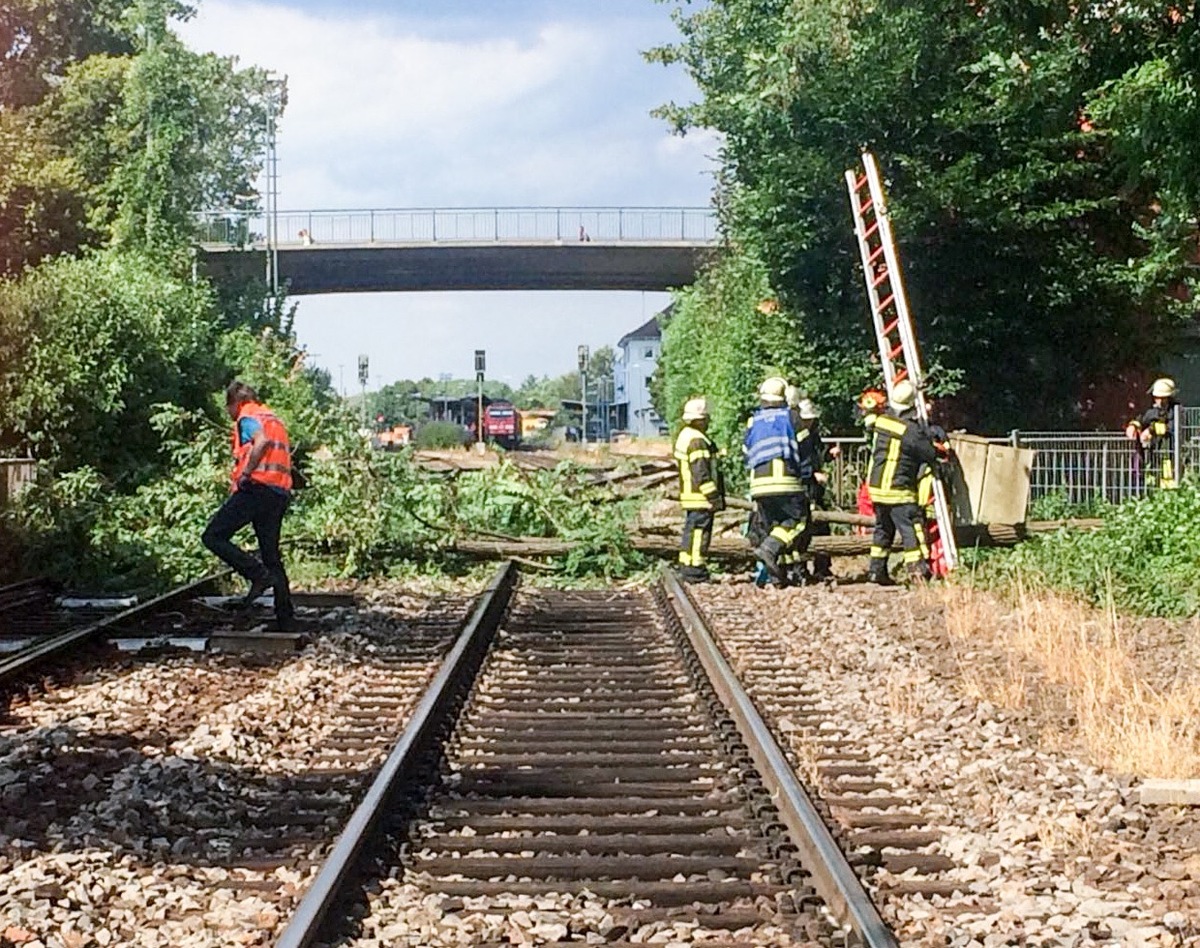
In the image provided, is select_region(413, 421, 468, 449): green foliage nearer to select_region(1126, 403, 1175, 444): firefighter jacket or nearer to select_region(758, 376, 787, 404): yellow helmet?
select_region(1126, 403, 1175, 444): firefighter jacket

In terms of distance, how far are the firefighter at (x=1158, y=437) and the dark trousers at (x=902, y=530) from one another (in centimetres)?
511

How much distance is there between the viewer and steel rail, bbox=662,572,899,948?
4.25 m

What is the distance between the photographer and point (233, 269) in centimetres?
4609

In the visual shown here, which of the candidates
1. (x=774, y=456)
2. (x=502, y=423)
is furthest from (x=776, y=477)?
(x=502, y=423)

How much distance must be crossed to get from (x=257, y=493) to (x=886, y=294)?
12.4 m

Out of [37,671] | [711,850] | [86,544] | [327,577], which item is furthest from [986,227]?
[711,850]

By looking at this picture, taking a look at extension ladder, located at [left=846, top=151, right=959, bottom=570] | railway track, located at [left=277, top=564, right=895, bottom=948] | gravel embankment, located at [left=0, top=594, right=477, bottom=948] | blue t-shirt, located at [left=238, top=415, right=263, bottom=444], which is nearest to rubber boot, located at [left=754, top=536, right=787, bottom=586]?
extension ladder, located at [left=846, top=151, right=959, bottom=570]

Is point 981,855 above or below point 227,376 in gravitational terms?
below

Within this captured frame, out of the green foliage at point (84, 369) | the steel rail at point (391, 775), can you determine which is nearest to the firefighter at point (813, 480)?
the steel rail at point (391, 775)

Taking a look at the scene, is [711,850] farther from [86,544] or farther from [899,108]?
[899,108]

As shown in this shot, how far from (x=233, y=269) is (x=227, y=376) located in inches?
831

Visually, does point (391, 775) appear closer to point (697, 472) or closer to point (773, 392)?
point (697, 472)

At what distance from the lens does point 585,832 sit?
18.1 ft

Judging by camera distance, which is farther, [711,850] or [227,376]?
[227,376]
